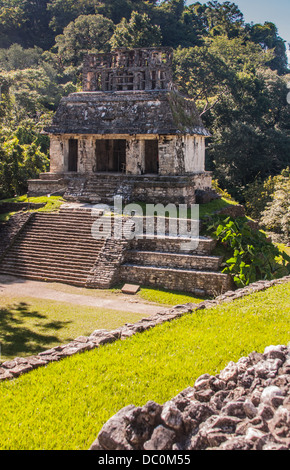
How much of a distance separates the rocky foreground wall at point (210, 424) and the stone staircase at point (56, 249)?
A: 9303 millimetres

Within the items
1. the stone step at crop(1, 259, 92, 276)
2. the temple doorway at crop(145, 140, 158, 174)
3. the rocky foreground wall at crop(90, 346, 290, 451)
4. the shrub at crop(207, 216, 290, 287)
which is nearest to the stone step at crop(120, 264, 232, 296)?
the shrub at crop(207, 216, 290, 287)

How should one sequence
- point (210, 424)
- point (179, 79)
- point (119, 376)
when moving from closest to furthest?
point (210, 424) → point (119, 376) → point (179, 79)

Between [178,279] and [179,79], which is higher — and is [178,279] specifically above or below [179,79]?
below

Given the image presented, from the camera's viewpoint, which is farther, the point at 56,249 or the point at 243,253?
the point at 56,249

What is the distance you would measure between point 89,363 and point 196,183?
1381cm

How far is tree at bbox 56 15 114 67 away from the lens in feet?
144

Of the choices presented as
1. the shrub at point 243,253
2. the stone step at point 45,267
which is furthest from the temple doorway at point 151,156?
the stone step at point 45,267

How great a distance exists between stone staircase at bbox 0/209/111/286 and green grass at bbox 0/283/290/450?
19.8 ft

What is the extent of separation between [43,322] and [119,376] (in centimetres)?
430

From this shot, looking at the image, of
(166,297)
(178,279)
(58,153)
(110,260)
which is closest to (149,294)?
(166,297)

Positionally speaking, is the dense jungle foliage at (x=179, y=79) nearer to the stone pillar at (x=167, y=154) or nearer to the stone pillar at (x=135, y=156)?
the stone pillar at (x=135, y=156)

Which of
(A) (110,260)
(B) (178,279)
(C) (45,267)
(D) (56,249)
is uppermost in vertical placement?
(D) (56,249)

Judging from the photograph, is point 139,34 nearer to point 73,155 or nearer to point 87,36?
point 87,36

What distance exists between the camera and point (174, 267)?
13.6 m
